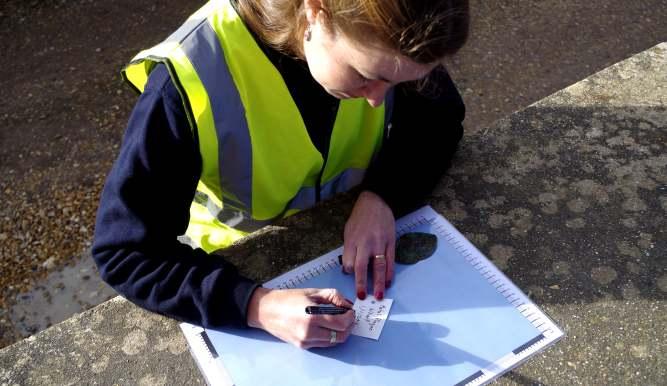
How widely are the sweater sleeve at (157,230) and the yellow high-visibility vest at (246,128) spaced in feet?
0.16

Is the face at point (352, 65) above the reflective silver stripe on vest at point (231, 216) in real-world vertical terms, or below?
above

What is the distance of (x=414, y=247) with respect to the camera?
1421mm

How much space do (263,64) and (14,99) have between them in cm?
227

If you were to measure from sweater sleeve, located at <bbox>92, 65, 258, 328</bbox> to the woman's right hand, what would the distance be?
3 centimetres

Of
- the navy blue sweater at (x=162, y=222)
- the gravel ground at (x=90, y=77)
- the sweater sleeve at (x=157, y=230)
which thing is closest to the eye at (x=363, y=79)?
the navy blue sweater at (x=162, y=222)

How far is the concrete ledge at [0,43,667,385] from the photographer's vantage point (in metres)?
1.23

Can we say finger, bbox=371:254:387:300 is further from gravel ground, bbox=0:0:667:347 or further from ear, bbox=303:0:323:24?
gravel ground, bbox=0:0:667:347

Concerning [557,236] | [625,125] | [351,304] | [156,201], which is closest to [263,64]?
→ [156,201]

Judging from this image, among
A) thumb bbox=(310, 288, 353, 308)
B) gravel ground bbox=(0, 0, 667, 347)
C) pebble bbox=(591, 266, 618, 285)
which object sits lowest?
gravel ground bbox=(0, 0, 667, 347)

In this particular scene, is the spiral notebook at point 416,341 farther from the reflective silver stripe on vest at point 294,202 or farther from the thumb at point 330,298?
the reflective silver stripe on vest at point 294,202

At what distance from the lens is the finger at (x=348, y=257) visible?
137cm

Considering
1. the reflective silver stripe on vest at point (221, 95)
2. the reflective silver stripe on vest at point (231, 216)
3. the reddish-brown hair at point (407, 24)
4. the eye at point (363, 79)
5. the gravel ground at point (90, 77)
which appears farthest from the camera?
the gravel ground at point (90, 77)

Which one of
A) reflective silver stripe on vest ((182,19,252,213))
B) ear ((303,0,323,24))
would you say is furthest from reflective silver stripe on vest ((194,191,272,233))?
ear ((303,0,323,24))

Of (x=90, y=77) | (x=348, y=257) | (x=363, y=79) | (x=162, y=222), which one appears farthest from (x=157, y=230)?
(x=90, y=77)
